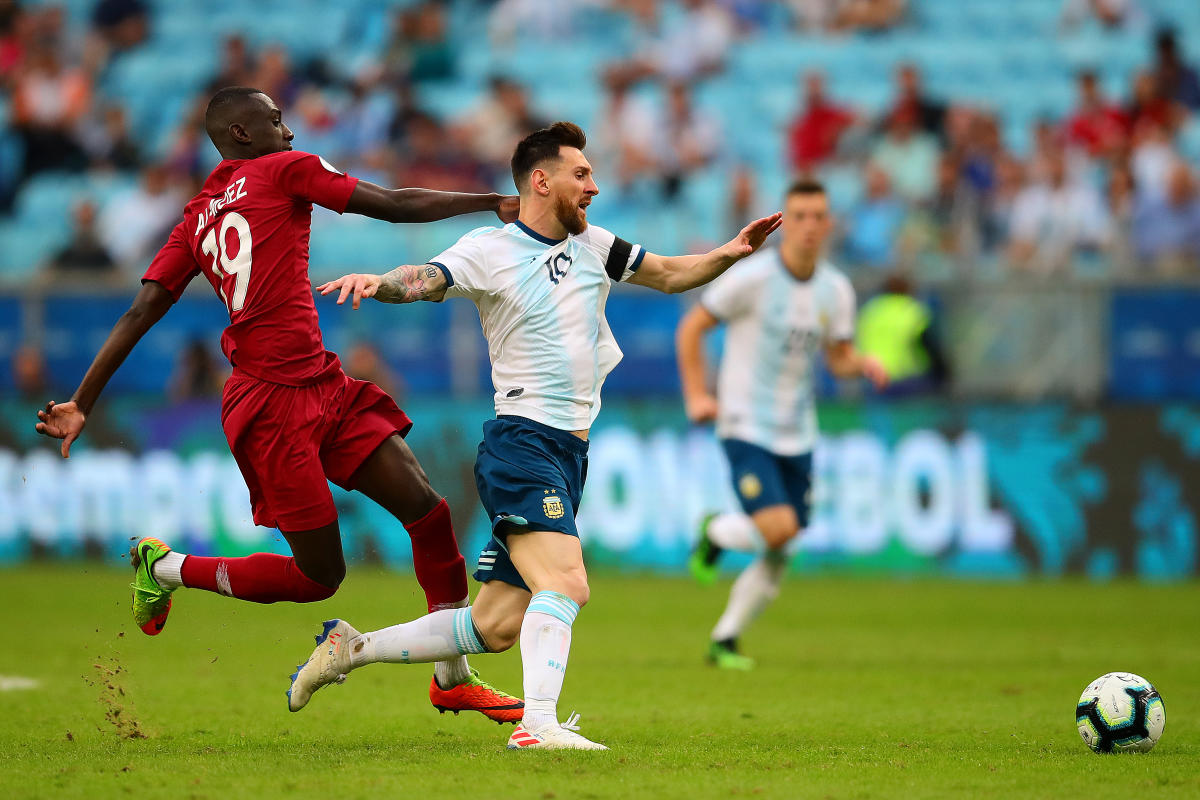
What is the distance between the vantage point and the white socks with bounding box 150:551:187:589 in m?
6.77

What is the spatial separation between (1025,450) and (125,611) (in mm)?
7914

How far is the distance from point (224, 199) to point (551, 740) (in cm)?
254

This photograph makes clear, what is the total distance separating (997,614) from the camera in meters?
12.0

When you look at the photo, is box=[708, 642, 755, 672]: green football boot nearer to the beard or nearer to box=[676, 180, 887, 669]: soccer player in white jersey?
box=[676, 180, 887, 669]: soccer player in white jersey

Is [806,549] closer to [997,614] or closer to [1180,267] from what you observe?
[997,614]

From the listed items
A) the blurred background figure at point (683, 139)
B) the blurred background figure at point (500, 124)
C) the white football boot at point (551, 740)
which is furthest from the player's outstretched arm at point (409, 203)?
the blurred background figure at point (500, 124)

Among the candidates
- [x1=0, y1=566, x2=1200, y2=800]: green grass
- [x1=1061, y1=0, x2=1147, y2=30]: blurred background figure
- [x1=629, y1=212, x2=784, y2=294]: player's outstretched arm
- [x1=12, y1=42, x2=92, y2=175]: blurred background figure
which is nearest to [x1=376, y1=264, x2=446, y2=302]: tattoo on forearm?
[x1=629, y1=212, x2=784, y2=294]: player's outstretched arm

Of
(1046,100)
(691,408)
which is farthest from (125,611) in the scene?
(1046,100)

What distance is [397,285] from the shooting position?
581cm

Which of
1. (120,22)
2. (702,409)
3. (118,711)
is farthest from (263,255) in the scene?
(120,22)

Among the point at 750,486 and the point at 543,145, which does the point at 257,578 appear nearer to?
the point at 543,145

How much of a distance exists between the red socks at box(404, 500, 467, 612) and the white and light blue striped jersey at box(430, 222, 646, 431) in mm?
665

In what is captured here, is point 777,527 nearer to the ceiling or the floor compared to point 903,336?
nearer to the floor

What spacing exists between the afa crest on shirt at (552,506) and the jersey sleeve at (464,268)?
2.79 feet
